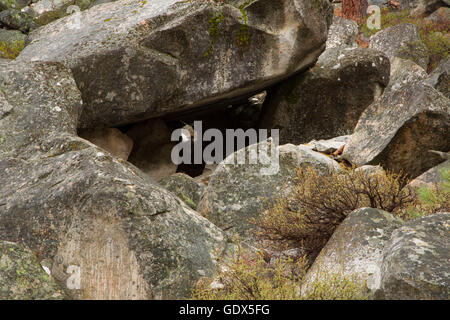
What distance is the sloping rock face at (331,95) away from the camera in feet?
32.7

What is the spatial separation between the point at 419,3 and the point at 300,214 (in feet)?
56.7

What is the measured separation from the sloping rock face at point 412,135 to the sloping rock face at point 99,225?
354 cm

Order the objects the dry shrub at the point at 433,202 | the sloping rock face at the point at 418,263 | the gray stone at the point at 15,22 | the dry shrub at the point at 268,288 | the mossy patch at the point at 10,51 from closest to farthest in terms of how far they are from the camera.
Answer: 1. the sloping rock face at the point at 418,263
2. the dry shrub at the point at 268,288
3. the dry shrub at the point at 433,202
4. the mossy patch at the point at 10,51
5. the gray stone at the point at 15,22

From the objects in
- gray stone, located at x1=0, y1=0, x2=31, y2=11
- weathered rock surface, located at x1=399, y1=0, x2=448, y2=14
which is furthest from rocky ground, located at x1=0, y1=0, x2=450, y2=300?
gray stone, located at x1=0, y1=0, x2=31, y2=11

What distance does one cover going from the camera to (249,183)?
21.4 feet

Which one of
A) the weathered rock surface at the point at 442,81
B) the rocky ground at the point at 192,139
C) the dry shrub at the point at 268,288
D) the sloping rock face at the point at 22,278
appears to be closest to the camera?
the dry shrub at the point at 268,288

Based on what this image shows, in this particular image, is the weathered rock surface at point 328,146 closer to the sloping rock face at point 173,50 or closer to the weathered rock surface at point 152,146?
the sloping rock face at point 173,50

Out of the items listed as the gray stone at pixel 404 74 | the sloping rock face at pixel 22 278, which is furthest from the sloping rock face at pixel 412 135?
the sloping rock face at pixel 22 278

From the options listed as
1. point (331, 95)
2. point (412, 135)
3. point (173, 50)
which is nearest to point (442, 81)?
point (331, 95)

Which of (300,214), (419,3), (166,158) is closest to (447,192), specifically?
(300,214)

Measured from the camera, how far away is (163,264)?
3959 millimetres

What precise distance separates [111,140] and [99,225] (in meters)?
5.40

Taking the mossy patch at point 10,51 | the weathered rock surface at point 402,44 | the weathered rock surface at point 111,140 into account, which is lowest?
the weathered rock surface at point 402,44

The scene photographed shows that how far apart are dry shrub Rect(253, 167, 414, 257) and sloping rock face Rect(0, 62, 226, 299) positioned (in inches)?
22.3
